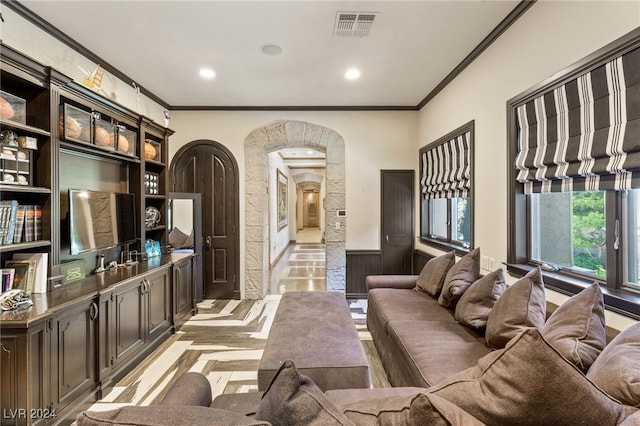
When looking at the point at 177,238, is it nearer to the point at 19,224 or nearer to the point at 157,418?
the point at 19,224

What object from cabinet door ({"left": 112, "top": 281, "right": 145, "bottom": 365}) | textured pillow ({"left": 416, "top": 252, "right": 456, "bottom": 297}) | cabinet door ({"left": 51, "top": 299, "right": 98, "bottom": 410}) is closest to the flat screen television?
cabinet door ({"left": 112, "top": 281, "right": 145, "bottom": 365})

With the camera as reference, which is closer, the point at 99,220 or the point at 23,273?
the point at 23,273

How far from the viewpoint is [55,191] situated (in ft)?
7.73

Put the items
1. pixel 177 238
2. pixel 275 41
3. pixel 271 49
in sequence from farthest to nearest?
pixel 177 238 < pixel 271 49 < pixel 275 41

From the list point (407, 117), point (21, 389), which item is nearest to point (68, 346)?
point (21, 389)

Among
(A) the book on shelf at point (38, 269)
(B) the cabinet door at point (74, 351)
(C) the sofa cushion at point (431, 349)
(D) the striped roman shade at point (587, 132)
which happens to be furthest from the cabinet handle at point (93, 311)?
(D) the striped roman shade at point (587, 132)

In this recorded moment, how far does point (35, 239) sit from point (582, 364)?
3467 mm

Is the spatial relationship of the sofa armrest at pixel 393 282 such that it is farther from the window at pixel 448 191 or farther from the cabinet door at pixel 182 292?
the cabinet door at pixel 182 292

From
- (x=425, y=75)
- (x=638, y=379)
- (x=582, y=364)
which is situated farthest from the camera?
(x=425, y=75)

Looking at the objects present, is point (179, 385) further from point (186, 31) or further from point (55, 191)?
point (186, 31)

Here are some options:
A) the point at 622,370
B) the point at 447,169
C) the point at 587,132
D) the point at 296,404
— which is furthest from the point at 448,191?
the point at 296,404

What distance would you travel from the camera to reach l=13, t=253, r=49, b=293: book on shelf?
2219 mm

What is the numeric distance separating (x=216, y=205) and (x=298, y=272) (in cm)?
272

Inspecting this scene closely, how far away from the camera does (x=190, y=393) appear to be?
4.70 ft
